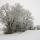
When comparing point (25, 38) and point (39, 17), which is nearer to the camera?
point (25, 38)

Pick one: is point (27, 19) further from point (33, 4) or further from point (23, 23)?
point (33, 4)

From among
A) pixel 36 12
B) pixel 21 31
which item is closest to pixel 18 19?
pixel 21 31

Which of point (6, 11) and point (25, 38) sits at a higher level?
point (6, 11)

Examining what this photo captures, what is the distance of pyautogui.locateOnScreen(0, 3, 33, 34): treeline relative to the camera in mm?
1575

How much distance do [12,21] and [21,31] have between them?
273 mm

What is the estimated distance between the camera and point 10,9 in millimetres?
1600

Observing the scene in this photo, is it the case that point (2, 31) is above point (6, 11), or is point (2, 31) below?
below

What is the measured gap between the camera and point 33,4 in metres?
1.58

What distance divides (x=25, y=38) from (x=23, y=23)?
1.16 ft

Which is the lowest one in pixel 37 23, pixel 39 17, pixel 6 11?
pixel 37 23

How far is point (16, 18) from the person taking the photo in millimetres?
1624

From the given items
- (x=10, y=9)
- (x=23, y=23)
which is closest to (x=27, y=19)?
(x=23, y=23)

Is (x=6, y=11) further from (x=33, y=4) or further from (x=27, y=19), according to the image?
(x=33, y=4)

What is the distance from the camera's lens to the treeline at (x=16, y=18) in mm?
1575
